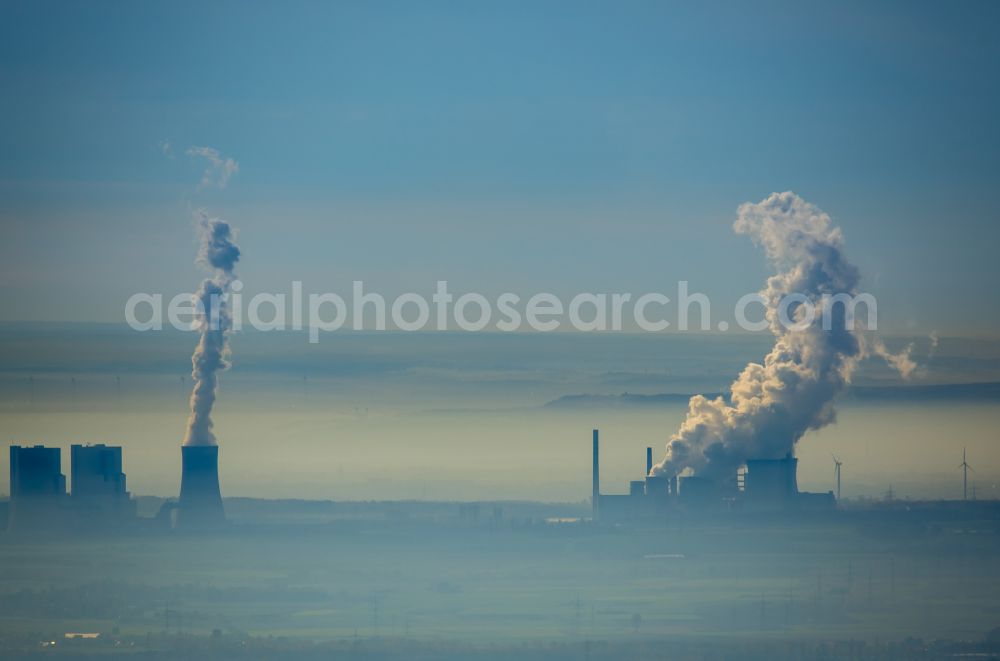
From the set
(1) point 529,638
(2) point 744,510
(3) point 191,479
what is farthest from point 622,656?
(3) point 191,479

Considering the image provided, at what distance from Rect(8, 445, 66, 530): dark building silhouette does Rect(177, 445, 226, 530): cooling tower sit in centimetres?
1052

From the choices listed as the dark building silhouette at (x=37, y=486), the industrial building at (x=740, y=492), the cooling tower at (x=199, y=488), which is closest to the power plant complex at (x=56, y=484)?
the dark building silhouette at (x=37, y=486)

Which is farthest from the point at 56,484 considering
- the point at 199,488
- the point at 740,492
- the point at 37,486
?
the point at 740,492

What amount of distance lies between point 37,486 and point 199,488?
55.1ft

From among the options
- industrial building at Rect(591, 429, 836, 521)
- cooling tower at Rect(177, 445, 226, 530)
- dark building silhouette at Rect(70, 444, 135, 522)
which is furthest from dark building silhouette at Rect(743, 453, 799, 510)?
dark building silhouette at Rect(70, 444, 135, 522)

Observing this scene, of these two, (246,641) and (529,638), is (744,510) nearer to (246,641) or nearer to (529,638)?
(529,638)

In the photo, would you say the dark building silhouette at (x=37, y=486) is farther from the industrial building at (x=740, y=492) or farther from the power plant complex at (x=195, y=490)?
the industrial building at (x=740, y=492)

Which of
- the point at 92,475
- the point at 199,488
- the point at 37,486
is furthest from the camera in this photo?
the point at 92,475

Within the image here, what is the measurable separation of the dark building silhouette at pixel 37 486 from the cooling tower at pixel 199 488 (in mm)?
10523

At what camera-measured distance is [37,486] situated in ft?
641

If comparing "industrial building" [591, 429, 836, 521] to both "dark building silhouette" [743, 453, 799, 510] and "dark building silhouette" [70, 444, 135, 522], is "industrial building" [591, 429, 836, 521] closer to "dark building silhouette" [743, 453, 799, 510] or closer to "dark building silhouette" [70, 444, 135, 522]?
"dark building silhouette" [743, 453, 799, 510]

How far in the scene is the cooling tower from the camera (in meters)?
182

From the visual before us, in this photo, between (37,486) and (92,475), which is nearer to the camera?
(37,486)

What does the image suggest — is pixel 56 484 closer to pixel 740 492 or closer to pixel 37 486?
pixel 37 486
